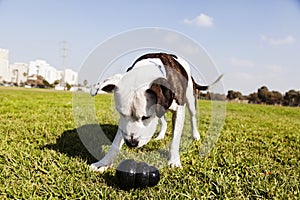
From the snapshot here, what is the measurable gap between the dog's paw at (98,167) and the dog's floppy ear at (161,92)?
2.50ft

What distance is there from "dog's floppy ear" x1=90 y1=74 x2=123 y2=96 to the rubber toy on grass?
563 mm

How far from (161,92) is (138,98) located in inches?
6.2

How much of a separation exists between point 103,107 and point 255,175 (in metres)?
4.10

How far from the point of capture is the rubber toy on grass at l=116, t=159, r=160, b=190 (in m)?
1.92

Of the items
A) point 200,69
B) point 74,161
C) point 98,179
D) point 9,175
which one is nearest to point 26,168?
point 9,175

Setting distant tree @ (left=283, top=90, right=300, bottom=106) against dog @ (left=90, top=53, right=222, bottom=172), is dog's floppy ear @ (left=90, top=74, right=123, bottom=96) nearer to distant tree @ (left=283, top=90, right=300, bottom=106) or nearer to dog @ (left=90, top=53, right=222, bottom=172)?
dog @ (left=90, top=53, right=222, bottom=172)

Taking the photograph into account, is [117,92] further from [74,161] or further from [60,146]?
[60,146]

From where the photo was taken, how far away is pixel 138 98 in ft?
5.57

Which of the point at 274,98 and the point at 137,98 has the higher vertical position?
the point at 274,98

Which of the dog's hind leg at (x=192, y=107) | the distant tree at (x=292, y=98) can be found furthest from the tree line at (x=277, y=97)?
the dog's hind leg at (x=192, y=107)

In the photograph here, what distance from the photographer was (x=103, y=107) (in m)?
5.98

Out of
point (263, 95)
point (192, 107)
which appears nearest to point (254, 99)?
point (263, 95)

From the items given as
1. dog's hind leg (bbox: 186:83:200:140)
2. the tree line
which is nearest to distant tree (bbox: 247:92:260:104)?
the tree line

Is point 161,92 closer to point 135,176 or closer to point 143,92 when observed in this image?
point 143,92
